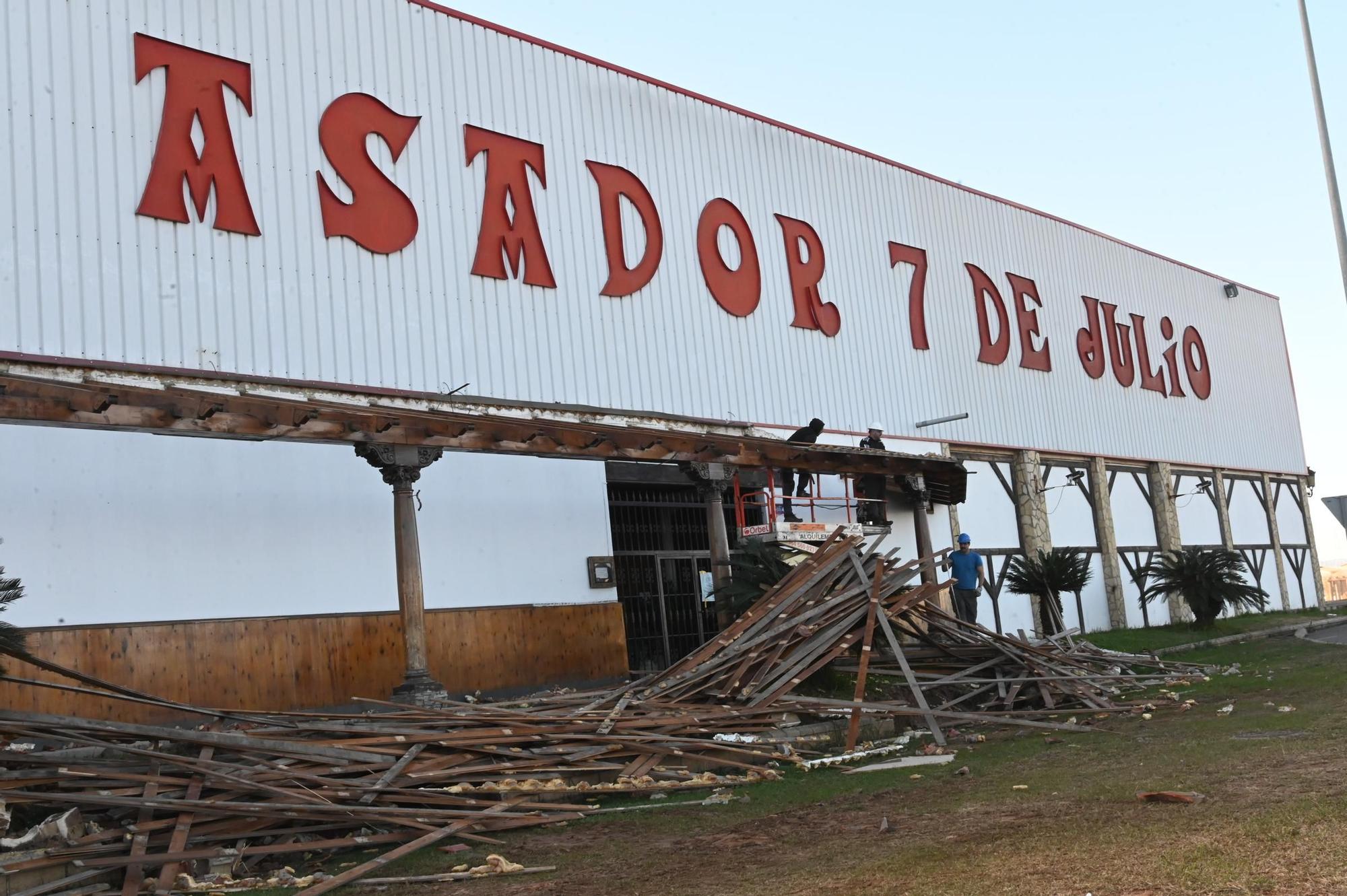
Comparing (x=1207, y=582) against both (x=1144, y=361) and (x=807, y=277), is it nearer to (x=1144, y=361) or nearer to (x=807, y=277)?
(x=807, y=277)

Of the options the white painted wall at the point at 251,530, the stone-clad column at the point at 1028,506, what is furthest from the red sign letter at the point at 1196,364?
the white painted wall at the point at 251,530

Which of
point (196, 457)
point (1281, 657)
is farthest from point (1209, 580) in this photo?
point (196, 457)

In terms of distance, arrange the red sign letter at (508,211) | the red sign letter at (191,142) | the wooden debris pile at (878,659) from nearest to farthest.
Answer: the wooden debris pile at (878,659), the red sign letter at (191,142), the red sign letter at (508,211)

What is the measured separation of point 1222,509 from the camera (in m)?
35.2

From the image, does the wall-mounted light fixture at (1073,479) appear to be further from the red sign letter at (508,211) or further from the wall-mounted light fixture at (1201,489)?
the red sign letter at (508,211)

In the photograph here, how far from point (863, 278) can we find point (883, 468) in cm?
561

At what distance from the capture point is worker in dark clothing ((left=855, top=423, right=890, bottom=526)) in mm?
23438

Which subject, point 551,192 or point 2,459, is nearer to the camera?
point 2,459

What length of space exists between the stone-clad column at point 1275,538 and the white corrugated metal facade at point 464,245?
10.7 metres

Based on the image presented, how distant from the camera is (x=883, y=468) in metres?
20.6

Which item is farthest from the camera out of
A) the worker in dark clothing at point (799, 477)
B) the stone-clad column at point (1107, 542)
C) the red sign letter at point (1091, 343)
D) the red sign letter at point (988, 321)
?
the red sign letter at point (1091, 343)

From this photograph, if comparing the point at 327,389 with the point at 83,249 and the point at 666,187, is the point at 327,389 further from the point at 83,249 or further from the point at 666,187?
the point at 666,187

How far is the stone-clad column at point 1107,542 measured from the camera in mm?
29516

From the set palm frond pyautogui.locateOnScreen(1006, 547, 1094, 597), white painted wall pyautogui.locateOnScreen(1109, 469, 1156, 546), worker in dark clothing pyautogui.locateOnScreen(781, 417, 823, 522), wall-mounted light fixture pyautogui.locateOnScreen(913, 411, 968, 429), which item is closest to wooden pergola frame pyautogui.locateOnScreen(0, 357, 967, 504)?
worker in dark clothing pyautogui.locateOnScreen(781, 417, 823, 522)
